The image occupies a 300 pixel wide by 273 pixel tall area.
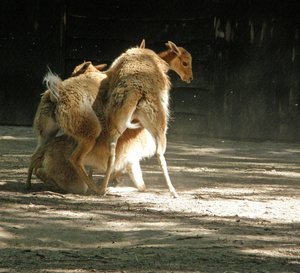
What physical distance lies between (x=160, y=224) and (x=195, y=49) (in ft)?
19.7

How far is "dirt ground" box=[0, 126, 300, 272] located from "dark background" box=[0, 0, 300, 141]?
9.78ft

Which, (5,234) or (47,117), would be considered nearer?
(5,234)

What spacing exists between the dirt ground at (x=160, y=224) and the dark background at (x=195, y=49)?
298 cm

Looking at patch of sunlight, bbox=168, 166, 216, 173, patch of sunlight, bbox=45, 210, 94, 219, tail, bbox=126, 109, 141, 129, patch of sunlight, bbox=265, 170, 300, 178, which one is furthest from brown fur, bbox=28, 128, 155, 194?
patch of sunlight, bbox=265, 170, 300, 178

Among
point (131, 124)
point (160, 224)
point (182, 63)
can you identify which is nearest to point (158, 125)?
point (131, 124)

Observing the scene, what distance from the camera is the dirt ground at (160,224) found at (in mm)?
2625

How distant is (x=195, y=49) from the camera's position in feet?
29.1

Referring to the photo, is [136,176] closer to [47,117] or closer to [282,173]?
[47,117]

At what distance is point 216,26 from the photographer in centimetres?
879

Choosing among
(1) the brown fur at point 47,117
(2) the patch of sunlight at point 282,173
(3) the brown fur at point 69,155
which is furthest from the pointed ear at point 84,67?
(2) the patch of sunlight at point 282,173

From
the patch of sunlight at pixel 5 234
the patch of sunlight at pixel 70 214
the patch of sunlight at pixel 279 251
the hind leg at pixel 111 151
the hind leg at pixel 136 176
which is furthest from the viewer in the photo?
the hind leg at pixel 136 176

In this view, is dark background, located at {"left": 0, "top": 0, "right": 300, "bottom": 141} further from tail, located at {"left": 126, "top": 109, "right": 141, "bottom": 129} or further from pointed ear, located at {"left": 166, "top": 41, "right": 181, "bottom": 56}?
tail, located at {"left": 126, "top": 109, "right": 141, "bottom": 129}

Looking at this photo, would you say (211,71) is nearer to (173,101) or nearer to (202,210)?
(173,101)

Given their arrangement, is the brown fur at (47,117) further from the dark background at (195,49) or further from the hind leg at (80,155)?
the dark background at (195,49)
